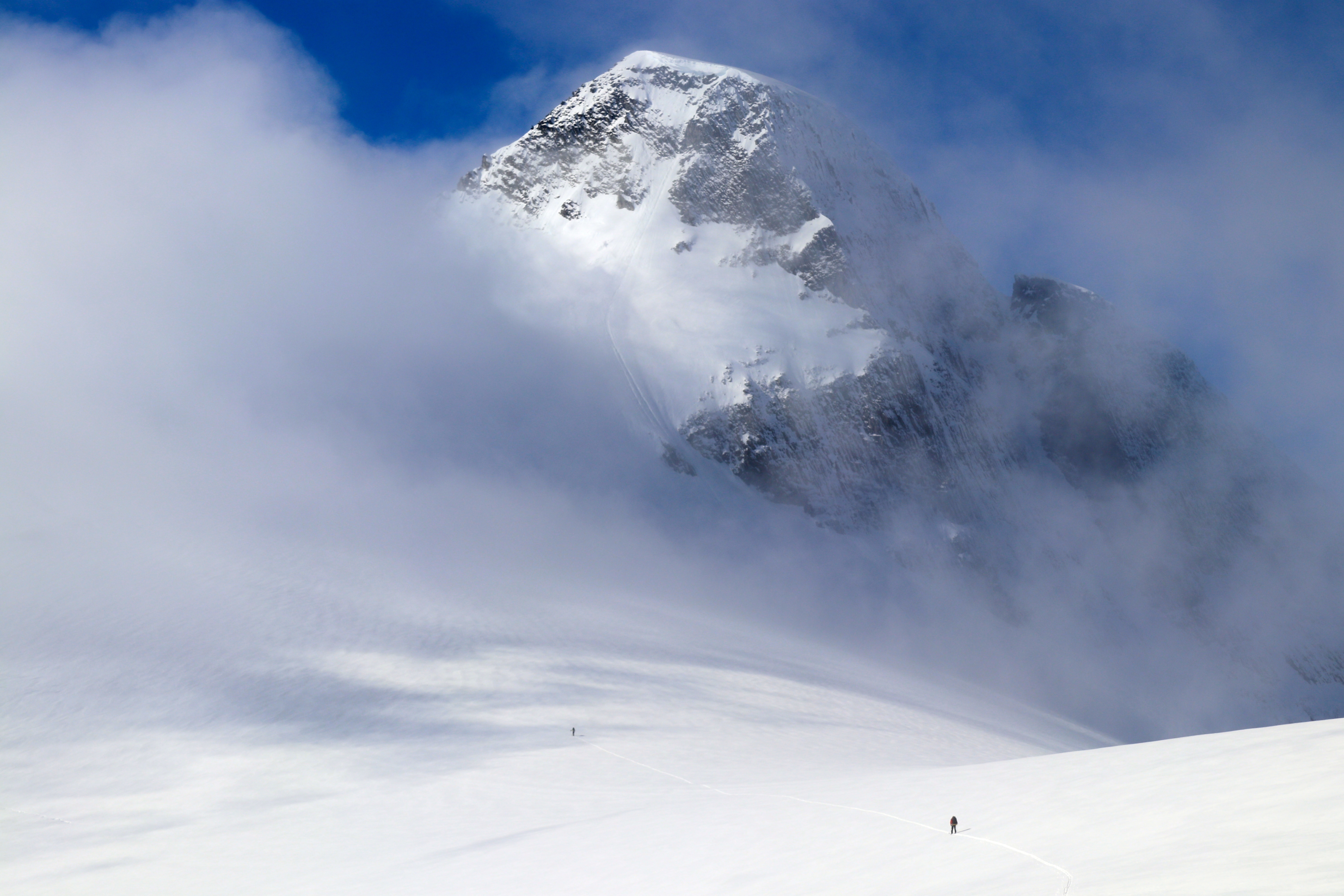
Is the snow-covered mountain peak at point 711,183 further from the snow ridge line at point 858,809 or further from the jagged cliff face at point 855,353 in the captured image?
the snow ridge line at point 858,809

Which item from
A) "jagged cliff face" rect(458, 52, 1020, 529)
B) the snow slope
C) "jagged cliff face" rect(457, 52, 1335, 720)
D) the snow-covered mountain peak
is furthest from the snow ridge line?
the snow-covered mountain peak

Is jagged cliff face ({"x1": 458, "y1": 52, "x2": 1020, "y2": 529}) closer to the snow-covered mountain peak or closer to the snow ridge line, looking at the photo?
the snow-covered mountain peak

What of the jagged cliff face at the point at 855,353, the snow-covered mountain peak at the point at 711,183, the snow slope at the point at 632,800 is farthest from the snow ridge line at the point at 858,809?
the snow-covered mountain peak at the point at 711,183

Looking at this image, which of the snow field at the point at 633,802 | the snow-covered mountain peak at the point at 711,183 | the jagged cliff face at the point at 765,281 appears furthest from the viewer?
the snow-covered mountain peak at the point at 711,183

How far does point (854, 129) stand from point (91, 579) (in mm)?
125895

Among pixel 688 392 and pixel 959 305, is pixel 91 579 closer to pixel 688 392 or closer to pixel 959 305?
pixel 688 392

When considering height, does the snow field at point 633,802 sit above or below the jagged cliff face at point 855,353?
below

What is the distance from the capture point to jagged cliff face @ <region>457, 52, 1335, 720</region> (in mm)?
101938

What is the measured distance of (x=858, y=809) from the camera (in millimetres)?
22391

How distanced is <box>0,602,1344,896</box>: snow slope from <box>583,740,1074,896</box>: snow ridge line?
9cm

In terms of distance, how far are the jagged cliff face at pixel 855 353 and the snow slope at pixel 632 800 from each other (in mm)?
51987

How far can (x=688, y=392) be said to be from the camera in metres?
98.8

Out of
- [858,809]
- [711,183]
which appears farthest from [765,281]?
[858,809]

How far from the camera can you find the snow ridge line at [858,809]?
43.7 feet
